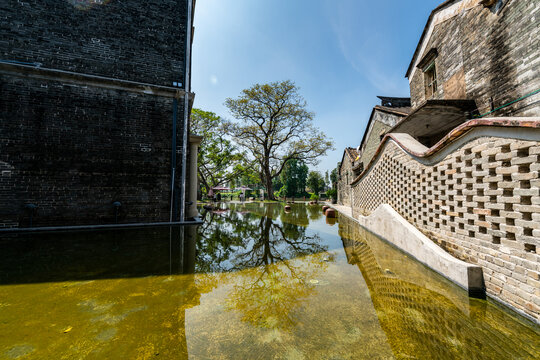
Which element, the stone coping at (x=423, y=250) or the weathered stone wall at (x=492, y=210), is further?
the stone coping at (x=423, y=250)

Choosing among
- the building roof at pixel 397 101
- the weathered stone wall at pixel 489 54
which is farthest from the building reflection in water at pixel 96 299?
the building roof at pixel 397 101

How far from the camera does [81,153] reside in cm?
702

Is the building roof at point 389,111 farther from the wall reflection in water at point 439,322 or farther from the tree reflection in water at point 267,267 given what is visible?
the wall reflection in water at point 439,322

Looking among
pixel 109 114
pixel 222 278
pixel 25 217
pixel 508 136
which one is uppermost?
pixel 109 114

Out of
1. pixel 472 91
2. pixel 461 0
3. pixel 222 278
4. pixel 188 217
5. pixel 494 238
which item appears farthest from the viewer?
pixel 188 217

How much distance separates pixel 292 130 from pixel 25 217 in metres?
20.4

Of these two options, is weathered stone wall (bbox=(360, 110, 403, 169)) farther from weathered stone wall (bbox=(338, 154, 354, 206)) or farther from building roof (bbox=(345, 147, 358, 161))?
weathered stone wall (bbox=(338, 154, 354, 206))

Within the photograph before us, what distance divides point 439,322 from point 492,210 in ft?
4.95

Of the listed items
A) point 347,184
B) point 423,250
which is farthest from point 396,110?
point 423,250

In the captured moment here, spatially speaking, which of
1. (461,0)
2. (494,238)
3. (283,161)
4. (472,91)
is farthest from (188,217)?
(283,161)

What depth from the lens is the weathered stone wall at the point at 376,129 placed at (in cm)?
1048

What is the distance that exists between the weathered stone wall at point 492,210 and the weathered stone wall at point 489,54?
118 inches

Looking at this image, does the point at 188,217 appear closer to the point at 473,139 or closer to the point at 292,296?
the point at 292,296

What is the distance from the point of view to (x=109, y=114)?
7414 millimetres
